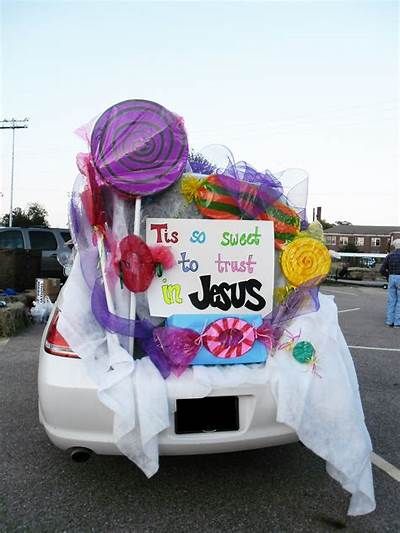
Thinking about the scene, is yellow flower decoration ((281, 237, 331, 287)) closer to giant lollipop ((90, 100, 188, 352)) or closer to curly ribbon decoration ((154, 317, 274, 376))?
curly ribbon decoration ((154, 317, 274, 376))

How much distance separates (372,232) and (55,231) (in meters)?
84.4

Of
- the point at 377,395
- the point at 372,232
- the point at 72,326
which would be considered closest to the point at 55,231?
the point at 377,395

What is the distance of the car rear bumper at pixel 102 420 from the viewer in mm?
2480

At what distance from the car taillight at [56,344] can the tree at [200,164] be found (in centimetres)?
118

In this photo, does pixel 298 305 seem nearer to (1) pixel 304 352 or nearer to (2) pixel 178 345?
(1) pixel 304 352

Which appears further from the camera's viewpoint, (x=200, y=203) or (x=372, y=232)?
(x=372, y=232)

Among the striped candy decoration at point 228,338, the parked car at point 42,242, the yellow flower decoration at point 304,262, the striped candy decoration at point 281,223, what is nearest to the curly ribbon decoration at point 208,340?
the striped candy decoration at point 228,338

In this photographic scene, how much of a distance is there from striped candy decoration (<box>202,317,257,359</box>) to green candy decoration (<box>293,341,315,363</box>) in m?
0.24

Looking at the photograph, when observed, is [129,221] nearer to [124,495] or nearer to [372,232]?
[124,495]

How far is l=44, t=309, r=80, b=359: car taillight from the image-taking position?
2631 mm

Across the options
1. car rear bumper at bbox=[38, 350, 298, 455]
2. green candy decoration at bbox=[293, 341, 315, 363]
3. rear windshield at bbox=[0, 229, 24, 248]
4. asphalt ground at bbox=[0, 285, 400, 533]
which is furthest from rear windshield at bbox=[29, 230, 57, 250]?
green candy decoration at bbox=[293, 341, 315, 363]

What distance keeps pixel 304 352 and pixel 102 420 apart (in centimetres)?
110

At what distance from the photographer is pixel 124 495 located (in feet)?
9.16

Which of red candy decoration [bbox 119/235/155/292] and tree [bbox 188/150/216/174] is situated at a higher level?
tree [bbox 188/150/216/174]
